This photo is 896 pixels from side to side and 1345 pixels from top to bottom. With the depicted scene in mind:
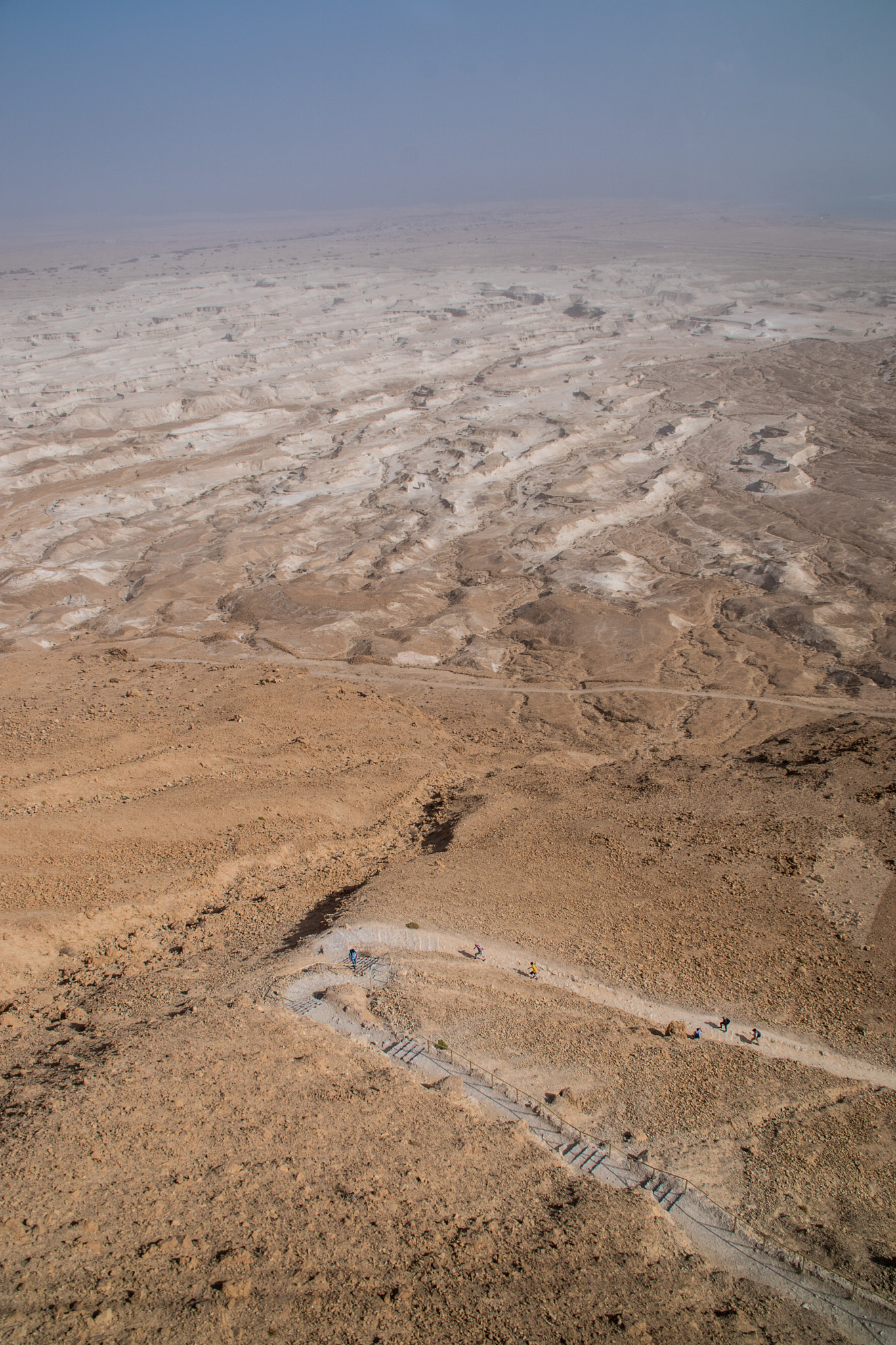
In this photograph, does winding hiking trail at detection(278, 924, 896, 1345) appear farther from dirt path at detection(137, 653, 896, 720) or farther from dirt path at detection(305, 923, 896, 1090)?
dirt path at detection(137, 653, 896, 720)

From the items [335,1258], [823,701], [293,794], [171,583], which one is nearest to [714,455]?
[823,701]

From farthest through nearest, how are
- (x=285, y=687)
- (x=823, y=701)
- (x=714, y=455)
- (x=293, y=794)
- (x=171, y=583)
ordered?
1. (x=714, y=455)
2. (x=171, y=583)
3. (x=823, y=701)
4. (x=285, y=687)
5. (x=293, y=794)

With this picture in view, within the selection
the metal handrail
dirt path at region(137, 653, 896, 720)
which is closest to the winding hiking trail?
the metal handrail

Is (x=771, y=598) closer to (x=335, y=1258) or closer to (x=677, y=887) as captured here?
(x=677, y=887)

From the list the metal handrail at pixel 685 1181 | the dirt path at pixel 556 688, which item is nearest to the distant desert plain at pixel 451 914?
the metal handrail at pixel 685 1181

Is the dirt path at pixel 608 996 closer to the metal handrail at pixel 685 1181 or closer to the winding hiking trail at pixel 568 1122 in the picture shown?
the winding hiking trail at pixel 568 1122

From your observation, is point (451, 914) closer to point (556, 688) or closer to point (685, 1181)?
point (685, 1181)

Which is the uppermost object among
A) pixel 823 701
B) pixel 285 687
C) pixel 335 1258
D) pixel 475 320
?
pixel 475 320
